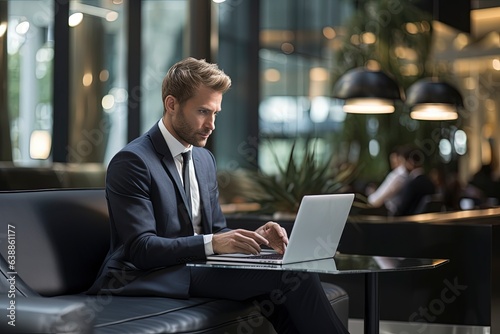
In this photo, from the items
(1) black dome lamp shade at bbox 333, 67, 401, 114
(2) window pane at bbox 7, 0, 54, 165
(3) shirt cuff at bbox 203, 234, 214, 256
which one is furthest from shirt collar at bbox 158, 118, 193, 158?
(2) window pane at bbox 7, 0, 54, 165

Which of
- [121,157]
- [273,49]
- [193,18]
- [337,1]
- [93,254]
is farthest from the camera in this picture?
[337,1]

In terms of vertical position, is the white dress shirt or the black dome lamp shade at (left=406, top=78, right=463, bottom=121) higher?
the black dome lamp shade at (left=406, top=78, right=463, bottom=121)

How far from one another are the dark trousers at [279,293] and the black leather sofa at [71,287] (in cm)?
5

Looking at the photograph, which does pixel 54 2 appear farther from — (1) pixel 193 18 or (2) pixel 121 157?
(2) pixel 121 157

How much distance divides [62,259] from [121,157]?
1.58 feet

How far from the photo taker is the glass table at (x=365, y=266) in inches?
109

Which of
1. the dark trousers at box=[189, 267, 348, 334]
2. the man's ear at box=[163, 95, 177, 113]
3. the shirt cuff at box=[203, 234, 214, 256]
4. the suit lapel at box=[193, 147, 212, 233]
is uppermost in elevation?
the man's ear at box=[163, 95, 177, 113]

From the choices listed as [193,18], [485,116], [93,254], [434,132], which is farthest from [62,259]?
[485,116]

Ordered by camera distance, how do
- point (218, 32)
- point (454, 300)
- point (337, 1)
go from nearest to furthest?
point (454, 300) → point (218, 32) → point (337, 1)

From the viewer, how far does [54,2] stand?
9156 millimetres

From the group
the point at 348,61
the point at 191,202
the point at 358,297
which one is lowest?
the point at 358,297

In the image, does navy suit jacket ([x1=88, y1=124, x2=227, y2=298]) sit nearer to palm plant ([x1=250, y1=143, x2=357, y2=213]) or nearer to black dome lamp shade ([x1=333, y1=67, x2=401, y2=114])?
palm plant ([x1=250, y1=143, x2=357, y2=213])

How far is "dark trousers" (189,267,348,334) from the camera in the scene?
3055mm

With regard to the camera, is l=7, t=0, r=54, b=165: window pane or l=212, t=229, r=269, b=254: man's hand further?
l=7, t=0, r=54, b=165: window pane
